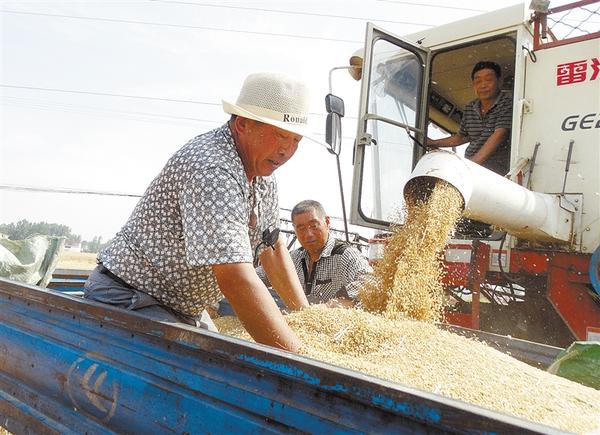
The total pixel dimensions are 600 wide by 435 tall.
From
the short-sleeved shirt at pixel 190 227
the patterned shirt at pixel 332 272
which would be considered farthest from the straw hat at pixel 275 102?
the patterned shirt at pixel 332 272

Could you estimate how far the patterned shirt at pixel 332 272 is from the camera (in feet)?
14.4

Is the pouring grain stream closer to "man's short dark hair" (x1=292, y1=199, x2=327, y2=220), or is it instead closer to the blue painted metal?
the blue painted metal

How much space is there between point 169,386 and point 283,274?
1262 mm

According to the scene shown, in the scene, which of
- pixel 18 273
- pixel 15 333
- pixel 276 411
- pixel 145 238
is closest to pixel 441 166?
pixel 145 238

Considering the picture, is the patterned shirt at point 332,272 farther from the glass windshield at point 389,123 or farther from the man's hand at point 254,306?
the man's hand at point 254,306

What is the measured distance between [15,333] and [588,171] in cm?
383

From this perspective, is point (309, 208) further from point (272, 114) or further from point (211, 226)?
point (211, 226)

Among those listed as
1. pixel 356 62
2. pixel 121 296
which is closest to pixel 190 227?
pixel 121 296

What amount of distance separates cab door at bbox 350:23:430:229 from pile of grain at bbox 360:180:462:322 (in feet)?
5.05

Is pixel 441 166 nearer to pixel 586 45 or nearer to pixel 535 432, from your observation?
pixel 586 45

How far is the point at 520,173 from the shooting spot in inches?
156

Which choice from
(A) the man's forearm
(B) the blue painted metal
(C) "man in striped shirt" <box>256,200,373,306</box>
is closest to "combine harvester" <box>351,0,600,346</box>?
(C) "man in striped shirt" <box>256,200,373,306</box>

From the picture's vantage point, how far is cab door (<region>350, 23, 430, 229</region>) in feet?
14.7

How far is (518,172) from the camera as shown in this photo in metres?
3.96
